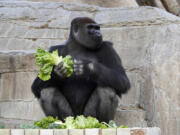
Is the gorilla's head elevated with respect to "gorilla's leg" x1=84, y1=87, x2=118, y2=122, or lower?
elevated

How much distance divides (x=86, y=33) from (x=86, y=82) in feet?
1.90

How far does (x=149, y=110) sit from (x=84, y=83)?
0.80 m

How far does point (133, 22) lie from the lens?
573 cm

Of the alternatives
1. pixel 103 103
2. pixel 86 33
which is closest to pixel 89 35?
pixel 86 33

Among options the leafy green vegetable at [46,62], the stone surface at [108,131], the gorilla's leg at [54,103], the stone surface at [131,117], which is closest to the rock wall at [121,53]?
the stone surface at [131,117]

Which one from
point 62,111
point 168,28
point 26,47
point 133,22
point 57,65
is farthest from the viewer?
point 26,47

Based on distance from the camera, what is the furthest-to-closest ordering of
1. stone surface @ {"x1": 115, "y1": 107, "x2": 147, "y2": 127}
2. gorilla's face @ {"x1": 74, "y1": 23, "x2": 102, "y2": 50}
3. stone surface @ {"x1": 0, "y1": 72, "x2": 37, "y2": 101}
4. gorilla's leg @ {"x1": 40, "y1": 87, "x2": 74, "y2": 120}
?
stone surface @ {"x1": 0, "y1": 72, "x2": 37, "y2": 101}, stone surface @ {"x1": 115, "y1": 107, "x2": 147, "y2": 127}, gorilla's face @ {"x1": 74, "y1": 23, "x2": 102, "y2": 50}, gorilla's leg @ {"x1": 40, "y1": 87, "x2": 74, "y2": 120}

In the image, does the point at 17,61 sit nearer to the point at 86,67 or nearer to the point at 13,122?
the point at 13,122

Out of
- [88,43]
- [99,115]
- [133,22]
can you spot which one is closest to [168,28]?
[133,22]

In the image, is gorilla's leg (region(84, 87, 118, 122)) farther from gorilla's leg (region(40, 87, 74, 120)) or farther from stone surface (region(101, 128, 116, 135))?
stone surface (region(101, 128, 116, 135))

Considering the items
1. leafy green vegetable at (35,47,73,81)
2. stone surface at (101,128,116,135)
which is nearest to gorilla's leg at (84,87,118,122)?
leafy green vegetable at (35,47,73,81)

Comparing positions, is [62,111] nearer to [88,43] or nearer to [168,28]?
[88,43]

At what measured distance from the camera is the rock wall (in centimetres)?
462

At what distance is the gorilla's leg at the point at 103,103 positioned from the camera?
4375mm
